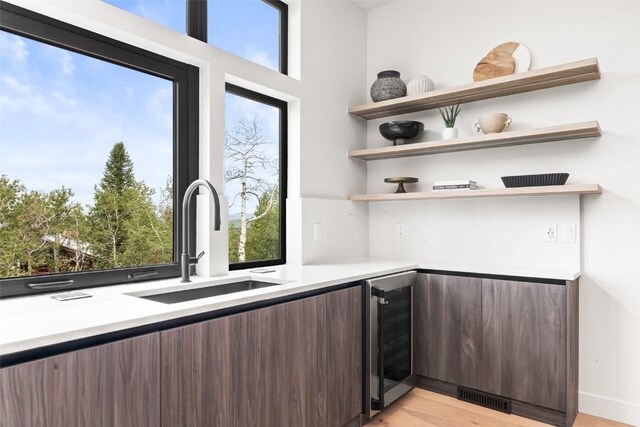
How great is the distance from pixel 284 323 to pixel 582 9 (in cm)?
253

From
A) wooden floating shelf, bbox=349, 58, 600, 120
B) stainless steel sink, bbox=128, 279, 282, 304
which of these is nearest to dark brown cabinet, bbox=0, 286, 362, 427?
stainless steel sink, bbox=128, 279, 282, 304

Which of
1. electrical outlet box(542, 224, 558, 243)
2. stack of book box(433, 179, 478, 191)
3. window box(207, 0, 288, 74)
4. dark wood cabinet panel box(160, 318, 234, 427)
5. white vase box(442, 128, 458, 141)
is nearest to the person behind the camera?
dark wood cabinet panel box(160, 318, 234, 427)

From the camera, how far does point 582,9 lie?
2432 millimetres

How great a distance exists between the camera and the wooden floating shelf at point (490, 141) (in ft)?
7.32

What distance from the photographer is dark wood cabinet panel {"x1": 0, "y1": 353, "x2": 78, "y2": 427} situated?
0.95 m

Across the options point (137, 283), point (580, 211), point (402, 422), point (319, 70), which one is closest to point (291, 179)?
point (319, 70)

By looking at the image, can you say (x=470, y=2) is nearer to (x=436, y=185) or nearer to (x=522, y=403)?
(x=436, y=185)

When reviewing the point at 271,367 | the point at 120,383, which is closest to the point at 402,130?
the point at 271,367

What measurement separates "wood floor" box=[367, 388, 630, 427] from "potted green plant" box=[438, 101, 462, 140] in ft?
5.52

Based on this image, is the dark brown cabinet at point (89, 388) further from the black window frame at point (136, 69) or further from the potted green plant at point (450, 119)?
the potted green plant at point (450, 119)

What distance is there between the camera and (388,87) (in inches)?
116

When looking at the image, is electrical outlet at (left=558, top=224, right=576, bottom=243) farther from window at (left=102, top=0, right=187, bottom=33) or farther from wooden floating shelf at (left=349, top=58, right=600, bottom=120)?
window at (left=102, top=0, right=187, bottom=33)

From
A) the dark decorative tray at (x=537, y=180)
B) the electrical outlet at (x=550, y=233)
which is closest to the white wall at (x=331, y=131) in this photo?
the dark decorative tray at (x=537, y=180)

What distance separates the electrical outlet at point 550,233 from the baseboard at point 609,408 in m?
0.91
